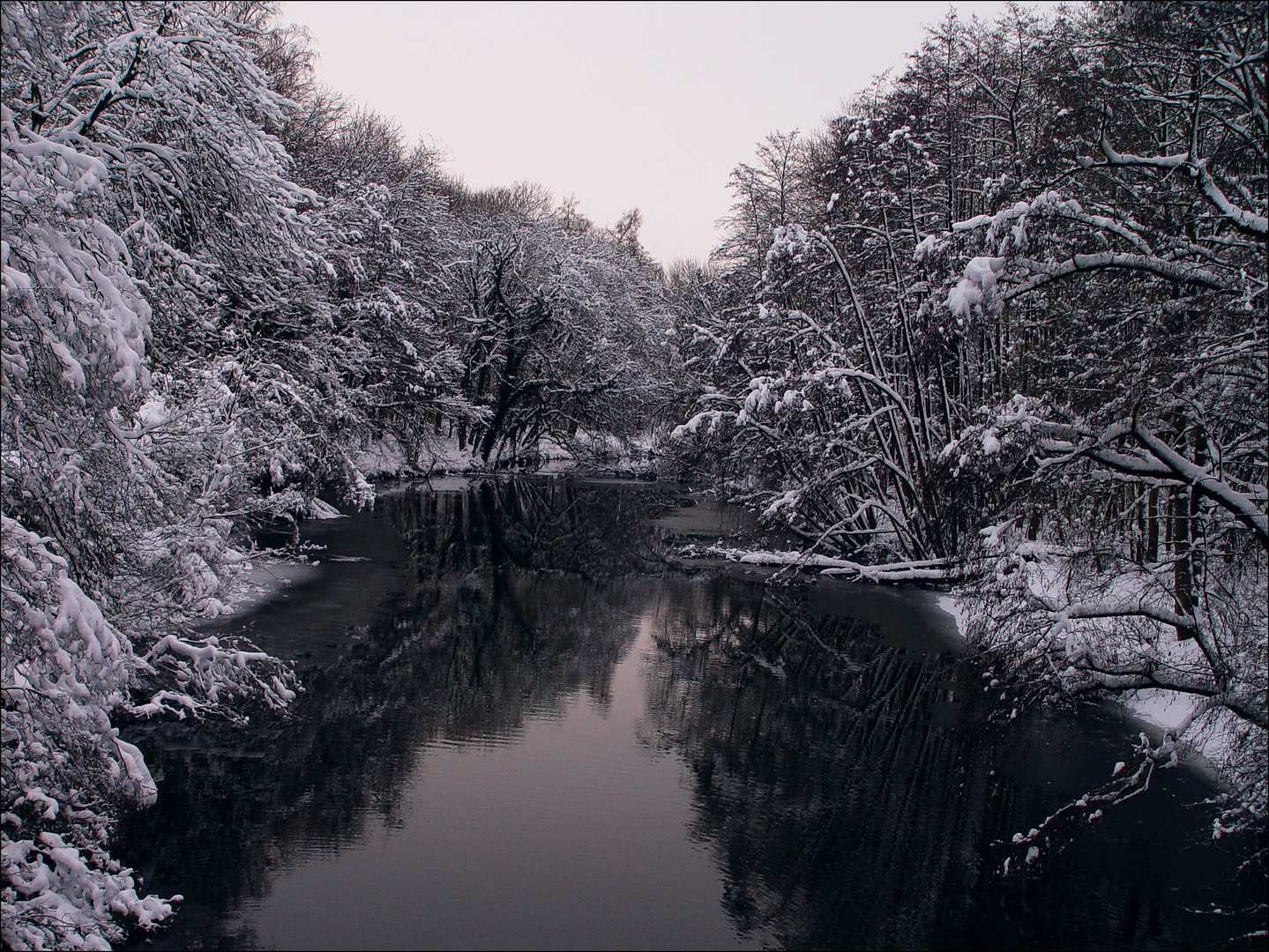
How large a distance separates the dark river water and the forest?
625mm

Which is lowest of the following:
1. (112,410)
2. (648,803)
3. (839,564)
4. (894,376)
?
(648,803)

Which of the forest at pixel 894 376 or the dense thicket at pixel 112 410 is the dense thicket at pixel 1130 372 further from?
the dense thicket at pixel 112 410

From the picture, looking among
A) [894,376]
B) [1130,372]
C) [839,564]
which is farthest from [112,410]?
[894,376]

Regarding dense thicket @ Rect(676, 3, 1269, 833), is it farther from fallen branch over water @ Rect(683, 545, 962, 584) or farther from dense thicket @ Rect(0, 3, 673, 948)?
dense thicket @ Rect(0, 3, 673, 948)

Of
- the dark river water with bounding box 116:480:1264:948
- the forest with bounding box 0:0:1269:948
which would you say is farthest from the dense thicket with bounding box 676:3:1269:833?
the dark river water with bounding box 116:480:1264:948

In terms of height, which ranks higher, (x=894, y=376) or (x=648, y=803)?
(x=894, y=376)

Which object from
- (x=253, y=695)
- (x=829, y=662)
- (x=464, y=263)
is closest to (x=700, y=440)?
(x=829, y=662)

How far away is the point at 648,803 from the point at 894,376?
13115 mm

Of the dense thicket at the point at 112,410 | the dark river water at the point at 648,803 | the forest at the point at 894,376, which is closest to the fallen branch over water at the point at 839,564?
the forest at the point at 894,376

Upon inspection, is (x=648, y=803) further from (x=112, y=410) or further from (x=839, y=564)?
(x=839, y=564)

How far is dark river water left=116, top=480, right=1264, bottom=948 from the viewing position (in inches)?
255

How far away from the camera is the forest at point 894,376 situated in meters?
4.99

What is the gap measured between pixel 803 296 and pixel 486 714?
1350 centimetres

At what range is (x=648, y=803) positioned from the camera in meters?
8.45
